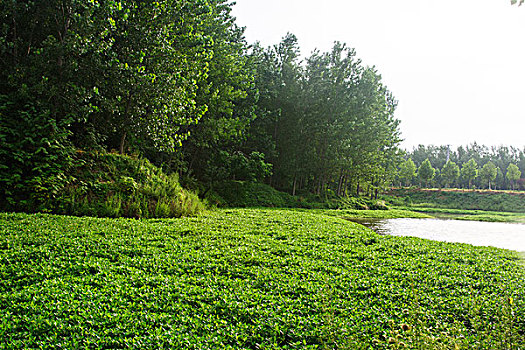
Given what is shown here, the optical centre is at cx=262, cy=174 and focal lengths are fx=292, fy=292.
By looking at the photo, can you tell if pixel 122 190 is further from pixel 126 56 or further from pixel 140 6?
pixel 140 6

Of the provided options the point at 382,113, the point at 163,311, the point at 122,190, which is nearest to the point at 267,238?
the point at 163,311

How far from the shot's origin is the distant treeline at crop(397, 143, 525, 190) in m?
56.0

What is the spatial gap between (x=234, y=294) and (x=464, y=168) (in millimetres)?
68094

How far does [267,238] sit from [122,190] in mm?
4721

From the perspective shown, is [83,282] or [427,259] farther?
[427,259]

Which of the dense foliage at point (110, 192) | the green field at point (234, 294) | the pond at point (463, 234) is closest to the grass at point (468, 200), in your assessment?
the pond at point (463, 234)

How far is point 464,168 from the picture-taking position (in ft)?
191

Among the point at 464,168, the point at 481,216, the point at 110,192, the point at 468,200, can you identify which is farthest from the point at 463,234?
the point at 464,168

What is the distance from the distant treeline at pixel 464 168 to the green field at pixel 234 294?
47.0 meters

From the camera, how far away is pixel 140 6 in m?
9.77

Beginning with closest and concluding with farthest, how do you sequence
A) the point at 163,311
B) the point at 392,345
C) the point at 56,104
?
1. the point at 392,345
2. the point at 163,311
3. the point at 56,104

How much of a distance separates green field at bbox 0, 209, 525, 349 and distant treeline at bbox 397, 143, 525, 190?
4703 centimetres

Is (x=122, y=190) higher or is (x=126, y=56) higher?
(x=126, y=56)

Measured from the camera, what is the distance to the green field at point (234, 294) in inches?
105
